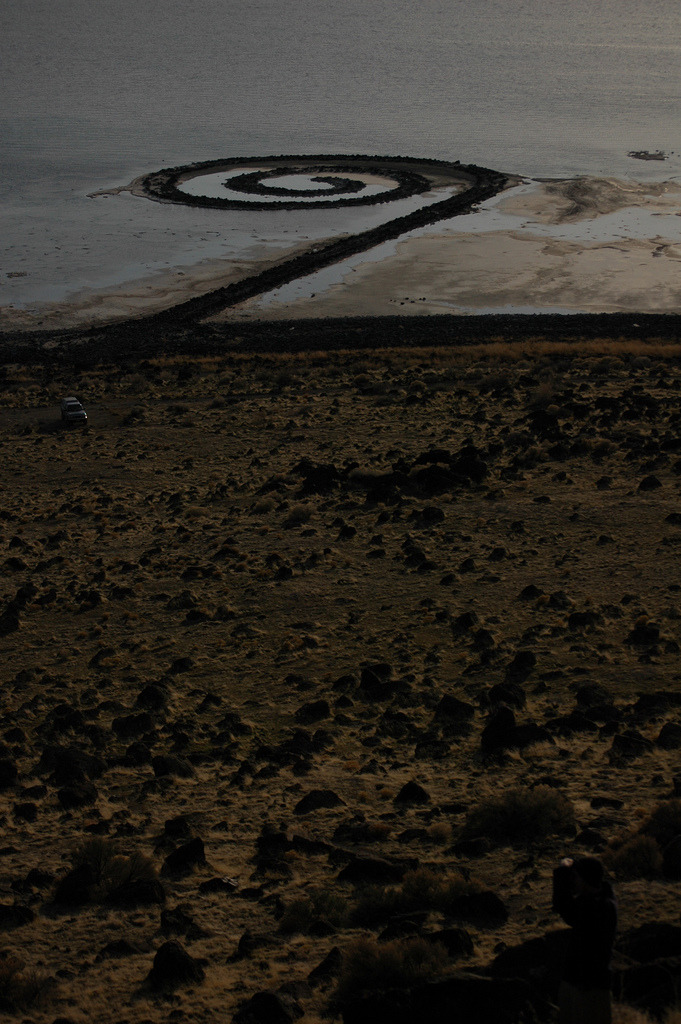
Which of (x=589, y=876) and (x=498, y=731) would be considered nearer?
(x=589, y=876)

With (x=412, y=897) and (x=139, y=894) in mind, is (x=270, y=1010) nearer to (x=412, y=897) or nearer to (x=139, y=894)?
(x=412, y=897)

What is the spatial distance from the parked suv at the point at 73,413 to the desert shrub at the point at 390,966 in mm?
21860

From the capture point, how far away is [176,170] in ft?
252

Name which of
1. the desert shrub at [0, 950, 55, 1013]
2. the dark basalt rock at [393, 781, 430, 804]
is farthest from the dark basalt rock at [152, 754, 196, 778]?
A: the desert shrub at [0, 950, 55, 1013]

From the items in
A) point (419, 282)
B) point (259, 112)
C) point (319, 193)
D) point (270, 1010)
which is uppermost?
point (259, 112)

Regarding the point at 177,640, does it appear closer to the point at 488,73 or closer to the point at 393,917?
the point at 393,917

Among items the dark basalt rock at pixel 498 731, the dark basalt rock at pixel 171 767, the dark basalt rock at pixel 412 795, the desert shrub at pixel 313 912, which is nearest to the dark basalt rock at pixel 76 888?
the desert shrub at pixel 313 912

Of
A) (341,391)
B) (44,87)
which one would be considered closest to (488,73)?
(44,87)

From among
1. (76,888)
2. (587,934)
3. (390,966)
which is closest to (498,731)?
(390,966)

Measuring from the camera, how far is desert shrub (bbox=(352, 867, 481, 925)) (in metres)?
8.11

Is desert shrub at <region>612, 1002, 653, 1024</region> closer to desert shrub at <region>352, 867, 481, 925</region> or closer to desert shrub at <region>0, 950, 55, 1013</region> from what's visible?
desert shrub at <region>352, 867, 481, 925</region>

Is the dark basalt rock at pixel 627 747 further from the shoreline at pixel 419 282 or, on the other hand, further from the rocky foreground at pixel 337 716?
the shoreline at pixel 419 282

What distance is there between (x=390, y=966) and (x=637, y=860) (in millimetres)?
2300

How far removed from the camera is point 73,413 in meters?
27.3
